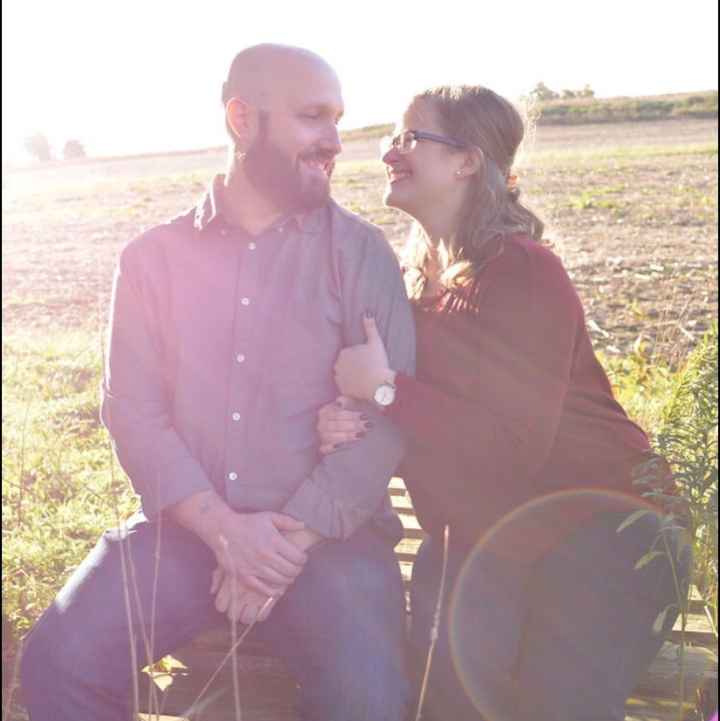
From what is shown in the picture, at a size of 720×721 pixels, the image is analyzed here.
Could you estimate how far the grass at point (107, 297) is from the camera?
173 inches

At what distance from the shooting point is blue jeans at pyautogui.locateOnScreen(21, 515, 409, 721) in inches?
95.3

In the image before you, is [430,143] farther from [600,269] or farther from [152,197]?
[152,197]

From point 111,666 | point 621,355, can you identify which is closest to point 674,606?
point 111,666

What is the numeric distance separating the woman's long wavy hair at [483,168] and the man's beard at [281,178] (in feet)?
1.39

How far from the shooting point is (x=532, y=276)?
266 centimetres

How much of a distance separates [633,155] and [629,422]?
66.9ft

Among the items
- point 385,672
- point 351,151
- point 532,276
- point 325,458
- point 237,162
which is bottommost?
point 385,672

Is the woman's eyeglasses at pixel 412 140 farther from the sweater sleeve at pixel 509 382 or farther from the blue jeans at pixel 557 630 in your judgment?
the blue jeans at pixel 557 630

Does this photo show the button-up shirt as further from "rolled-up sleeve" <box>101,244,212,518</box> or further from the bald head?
the bald head

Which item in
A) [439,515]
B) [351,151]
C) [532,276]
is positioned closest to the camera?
[532,276]

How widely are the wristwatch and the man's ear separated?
853 millimetres

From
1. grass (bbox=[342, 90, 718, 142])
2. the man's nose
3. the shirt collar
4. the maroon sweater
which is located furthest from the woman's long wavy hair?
grass (bbox=[342, 90, 718, 142])

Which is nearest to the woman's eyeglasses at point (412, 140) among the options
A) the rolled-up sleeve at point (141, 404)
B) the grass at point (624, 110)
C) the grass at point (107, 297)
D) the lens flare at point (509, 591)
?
the grass at point (107, 297)

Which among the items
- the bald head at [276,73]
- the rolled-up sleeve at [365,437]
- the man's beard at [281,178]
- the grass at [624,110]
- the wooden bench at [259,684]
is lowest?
the wooden bench at [259,684]
